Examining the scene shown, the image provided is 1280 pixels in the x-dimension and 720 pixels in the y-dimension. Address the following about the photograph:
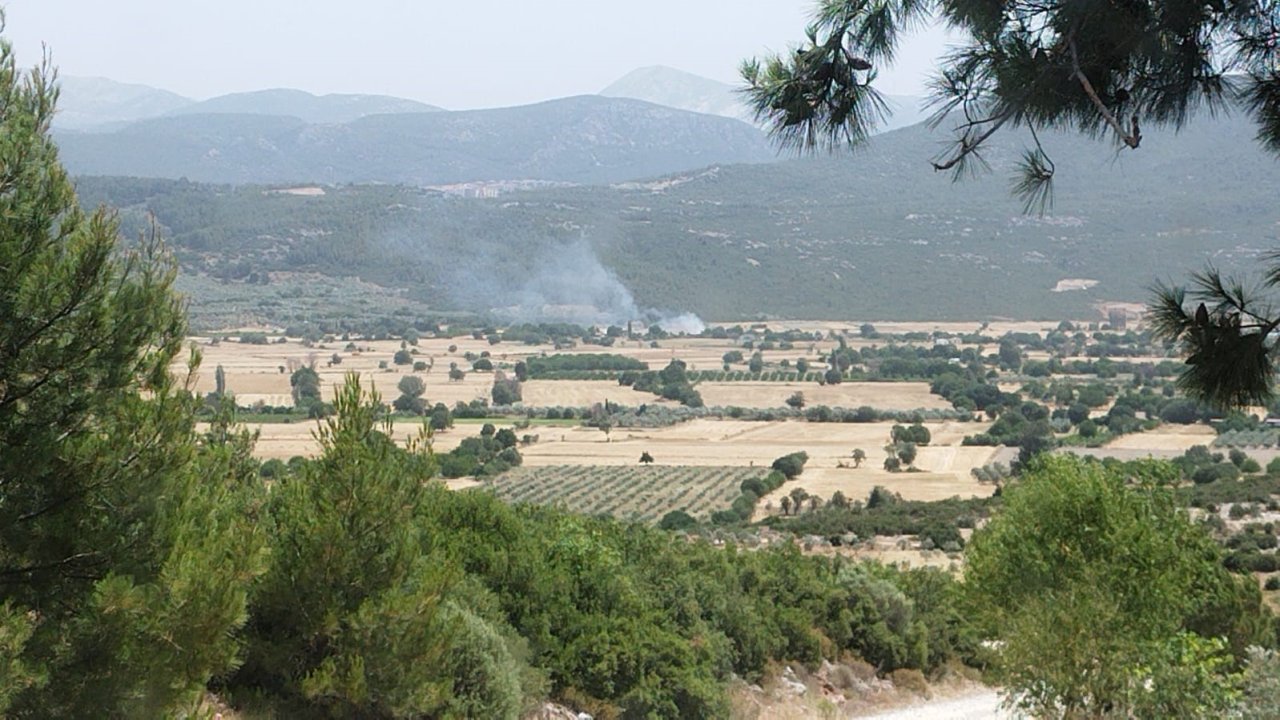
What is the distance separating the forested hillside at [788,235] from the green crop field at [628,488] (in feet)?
234

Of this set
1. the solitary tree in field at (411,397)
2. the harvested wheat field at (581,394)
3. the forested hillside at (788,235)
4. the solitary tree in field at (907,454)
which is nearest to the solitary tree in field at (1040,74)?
the solitary tree in field at (907,454)

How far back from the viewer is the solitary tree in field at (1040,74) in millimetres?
5875

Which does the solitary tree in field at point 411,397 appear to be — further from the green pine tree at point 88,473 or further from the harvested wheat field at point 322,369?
the green pine tree at point 88,473

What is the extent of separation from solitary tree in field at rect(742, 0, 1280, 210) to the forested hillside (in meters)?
113

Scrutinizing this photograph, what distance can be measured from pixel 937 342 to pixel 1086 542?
109020 millimetres

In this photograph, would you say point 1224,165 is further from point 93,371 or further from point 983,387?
point 93,371

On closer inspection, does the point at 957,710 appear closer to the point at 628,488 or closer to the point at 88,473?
the point at 88,473

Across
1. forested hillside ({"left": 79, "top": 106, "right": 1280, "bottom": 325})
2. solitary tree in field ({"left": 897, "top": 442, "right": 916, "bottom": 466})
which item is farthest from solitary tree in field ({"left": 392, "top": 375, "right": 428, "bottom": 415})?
forested hillside ({"left": 79, "top": 106, "right": 1280, "bottom": 325})

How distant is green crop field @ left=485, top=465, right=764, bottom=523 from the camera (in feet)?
150

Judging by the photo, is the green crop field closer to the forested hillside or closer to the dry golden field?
the dry golden field

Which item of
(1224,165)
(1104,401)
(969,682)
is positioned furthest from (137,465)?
(1224,165)

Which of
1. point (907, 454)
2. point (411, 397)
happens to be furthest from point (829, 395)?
point (907, 454)

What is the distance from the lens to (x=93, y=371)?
6590 millimetres

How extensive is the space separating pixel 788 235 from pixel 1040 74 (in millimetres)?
141843
